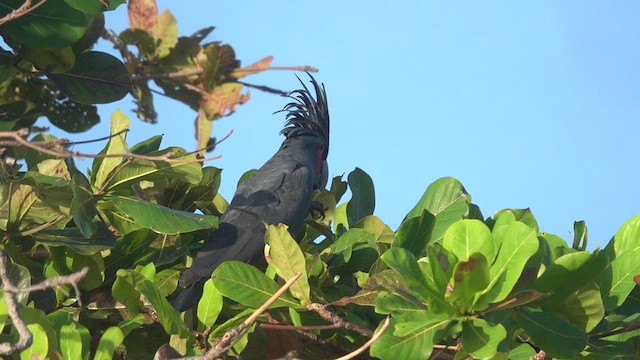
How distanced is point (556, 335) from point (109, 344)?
0.96 meters

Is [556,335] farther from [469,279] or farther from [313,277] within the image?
[313,277]

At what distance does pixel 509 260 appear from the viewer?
5.89 ft

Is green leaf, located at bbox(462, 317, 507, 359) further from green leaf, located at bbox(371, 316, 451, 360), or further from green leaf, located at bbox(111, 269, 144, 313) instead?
green leaf, located at bbox(111, 269, 144, 313)

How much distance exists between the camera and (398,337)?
5.87 ft

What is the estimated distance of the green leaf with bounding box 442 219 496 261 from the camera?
181cm

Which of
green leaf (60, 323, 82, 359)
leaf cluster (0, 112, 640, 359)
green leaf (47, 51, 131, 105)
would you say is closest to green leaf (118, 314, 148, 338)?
leaf cluster (0, 112, 640, 359)

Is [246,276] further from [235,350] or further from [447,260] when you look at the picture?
[447,260]

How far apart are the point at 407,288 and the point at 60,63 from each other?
129 centimetres

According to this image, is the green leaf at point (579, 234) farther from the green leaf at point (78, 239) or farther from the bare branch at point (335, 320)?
the green leaf at point (78, 239)

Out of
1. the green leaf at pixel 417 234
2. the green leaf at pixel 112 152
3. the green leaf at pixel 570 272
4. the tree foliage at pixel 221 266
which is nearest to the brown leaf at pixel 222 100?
the tree foliage at pixel 221 266

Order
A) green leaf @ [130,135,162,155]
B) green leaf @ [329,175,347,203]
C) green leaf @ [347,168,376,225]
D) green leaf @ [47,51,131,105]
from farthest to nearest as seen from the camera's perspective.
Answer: green leaf @ [329,175,347,203], green leaf @ [347,168,376,225], green leaf @ [47,51,131,105], green leaf @ [130,135,162,155]

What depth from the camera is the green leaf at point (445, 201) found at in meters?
2.33

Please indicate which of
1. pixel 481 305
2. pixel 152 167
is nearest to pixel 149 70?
pixel 152 167

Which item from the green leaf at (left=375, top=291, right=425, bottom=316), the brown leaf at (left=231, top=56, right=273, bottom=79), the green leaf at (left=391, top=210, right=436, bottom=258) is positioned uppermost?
the brown leaf at (left=231, top=56, right=273, bottom=79)
